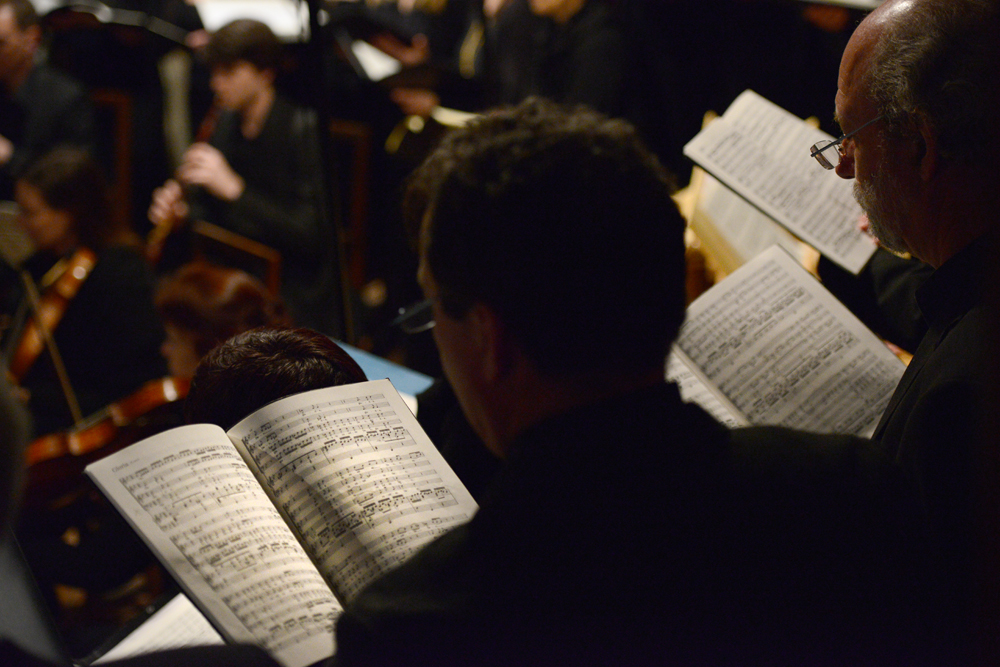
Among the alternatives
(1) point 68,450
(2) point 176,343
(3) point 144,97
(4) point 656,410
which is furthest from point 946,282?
(3) point 144,97

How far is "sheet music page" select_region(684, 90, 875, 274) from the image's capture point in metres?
1.61

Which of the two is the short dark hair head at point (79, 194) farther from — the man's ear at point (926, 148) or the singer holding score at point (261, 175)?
the man's ear at point (926, 148)

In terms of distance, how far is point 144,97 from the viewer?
13.9 ft

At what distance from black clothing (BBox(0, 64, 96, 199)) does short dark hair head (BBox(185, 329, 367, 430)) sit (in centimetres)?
314

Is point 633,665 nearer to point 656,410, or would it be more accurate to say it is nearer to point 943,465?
point 656,410

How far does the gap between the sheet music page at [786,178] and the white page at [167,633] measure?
49.4 inches

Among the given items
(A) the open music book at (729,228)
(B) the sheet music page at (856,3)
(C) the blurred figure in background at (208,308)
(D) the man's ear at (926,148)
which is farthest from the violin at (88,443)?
(B) the sheet music page at (856,3)

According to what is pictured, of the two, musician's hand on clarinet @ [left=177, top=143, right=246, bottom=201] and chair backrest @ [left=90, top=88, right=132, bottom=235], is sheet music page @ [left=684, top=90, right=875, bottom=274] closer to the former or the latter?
musician's hand on clarinet @ [left=177, top=143, right=246, bottom=201]

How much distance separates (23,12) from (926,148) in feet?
12.5

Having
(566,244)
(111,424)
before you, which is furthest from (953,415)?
(111,424)

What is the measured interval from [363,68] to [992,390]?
2.91 m

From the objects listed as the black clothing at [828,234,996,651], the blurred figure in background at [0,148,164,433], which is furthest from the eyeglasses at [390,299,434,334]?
the blurred figure in background at [0,148,164,433]

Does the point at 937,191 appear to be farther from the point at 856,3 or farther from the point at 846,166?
the point at 856,3

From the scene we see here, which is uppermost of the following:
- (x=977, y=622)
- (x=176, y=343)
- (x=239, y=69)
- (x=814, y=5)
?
(x=239, y=69)
